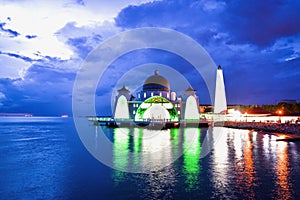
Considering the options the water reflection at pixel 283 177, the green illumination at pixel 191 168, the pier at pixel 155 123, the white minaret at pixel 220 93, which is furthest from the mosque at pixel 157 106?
the water reflection at pixel 283 177

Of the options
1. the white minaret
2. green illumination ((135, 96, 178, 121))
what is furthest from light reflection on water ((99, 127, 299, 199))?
the white minaret

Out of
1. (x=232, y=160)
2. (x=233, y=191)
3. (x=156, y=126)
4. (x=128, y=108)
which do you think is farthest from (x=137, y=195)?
(x=128, y=108)

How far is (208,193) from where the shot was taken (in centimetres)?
1069

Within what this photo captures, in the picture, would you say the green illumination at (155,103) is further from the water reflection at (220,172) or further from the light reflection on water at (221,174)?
the water reflection at (220,172)

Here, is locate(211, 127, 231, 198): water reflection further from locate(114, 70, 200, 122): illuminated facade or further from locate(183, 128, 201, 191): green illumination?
locate(114, 70, 200, 122): illuminated facade

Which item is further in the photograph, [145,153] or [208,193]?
[145,153]

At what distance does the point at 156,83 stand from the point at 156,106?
10.7m

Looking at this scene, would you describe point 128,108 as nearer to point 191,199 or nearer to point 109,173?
point 109,173

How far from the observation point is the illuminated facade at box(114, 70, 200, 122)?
2608 inches

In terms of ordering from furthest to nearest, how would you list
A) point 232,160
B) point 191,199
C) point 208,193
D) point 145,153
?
point 145,153 < point 232,160 < point 208,193 < point 191,199

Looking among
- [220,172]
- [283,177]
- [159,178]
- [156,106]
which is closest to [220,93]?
[156,106]

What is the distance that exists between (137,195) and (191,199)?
6.62 ft

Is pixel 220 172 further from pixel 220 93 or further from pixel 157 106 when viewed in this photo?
pixel 220 93

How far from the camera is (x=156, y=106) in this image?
6575 centimetres
